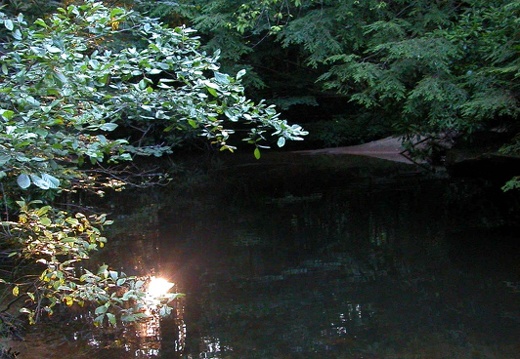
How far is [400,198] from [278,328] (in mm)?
5975

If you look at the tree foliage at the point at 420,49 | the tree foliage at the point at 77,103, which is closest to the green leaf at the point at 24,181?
the tree foliage at the point at 77,103

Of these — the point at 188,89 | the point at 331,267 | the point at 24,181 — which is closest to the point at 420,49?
the point at 331,267

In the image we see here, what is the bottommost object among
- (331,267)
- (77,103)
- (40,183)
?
(331,267)

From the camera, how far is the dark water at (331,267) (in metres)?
4.73

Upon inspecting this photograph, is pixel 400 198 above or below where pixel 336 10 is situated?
below

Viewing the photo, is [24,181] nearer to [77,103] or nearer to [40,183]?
[40,183]

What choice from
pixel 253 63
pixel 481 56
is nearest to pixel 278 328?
pixel 481 56

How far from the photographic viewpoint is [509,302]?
5.36 m

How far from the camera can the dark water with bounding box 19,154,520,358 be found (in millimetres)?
4730

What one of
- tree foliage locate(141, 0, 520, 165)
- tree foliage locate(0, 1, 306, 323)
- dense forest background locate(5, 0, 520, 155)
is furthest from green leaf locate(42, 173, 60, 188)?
tree foliage locate(141, 0, 520, 165)

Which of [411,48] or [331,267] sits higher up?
[411,48]

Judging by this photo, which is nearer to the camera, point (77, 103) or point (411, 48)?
point (77, 103)

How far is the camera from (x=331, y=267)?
6.62m

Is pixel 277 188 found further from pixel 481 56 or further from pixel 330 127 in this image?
pixel 330 127
